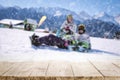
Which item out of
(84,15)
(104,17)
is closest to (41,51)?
(84,15)

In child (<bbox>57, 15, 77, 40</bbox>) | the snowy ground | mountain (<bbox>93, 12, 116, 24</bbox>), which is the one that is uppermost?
mountain (<bbox>93, 12, 116, 24</bbox>)

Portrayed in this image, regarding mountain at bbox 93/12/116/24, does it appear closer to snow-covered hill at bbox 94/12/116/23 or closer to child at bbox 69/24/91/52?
snow-covered hill at bbox 94/12/116/23

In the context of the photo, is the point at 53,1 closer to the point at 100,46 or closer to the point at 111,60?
the point at 100,46

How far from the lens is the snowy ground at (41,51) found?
195cm

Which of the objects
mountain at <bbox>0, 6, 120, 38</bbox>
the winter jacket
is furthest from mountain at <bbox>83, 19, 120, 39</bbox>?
the winter jacket

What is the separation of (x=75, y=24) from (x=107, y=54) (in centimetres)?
39

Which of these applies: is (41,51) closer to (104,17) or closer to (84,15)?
(84,15)

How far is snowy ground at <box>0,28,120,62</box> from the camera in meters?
1.95

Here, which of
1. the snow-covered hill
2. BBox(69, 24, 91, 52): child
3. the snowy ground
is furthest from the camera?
the snow-covered hill

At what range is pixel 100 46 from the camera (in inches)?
82.1

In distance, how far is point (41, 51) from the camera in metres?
2.02

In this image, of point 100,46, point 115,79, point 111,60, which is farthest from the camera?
point 100,46

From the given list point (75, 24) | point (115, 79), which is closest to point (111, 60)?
point (75, 24)

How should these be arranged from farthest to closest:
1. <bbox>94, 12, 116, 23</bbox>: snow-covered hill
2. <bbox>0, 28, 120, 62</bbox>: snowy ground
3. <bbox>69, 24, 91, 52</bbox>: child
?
<bbox>94, 12, 116, 23</bbox>: snow-covered hill
<bbox>69, 24, 91, 52</bbox>: child
<bbox>0, 28, 120, 62</bbox>: snowy ground
